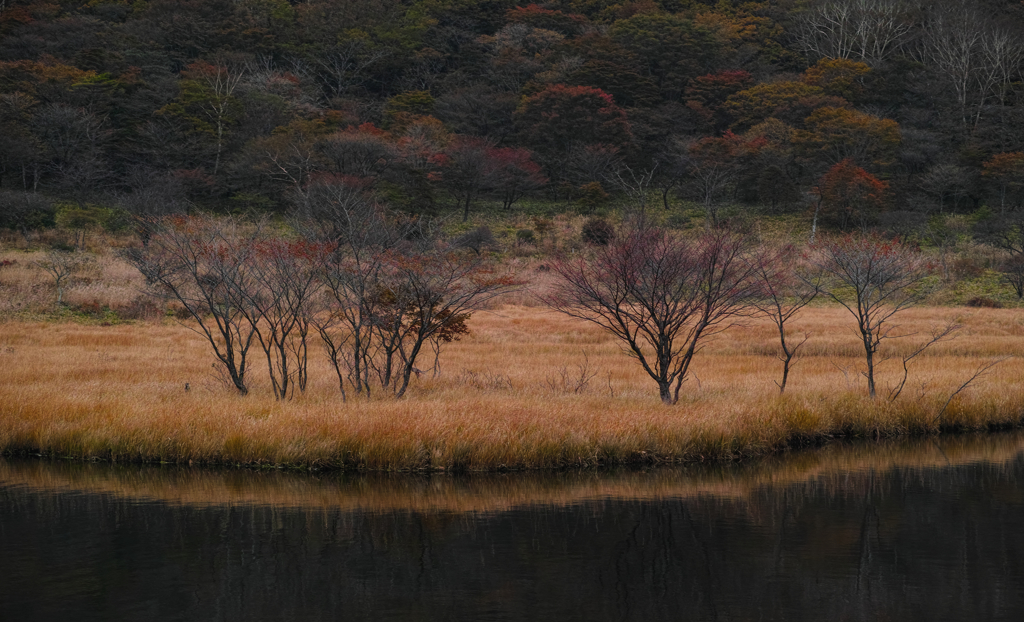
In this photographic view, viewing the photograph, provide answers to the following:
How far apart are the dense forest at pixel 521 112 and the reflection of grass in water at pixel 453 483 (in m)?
38.6

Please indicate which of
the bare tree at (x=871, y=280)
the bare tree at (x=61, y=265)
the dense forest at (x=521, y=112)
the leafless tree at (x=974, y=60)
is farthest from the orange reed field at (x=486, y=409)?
the leafless tree at (x=974, y=60)

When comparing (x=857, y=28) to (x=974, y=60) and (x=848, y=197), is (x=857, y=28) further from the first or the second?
(x=848, y=197)

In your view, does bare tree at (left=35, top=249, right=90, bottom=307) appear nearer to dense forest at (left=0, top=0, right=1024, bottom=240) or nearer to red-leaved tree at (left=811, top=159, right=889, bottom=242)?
dense forest at (left=0, top=0, right=1024, bottom=240)

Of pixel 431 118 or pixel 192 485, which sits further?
pixel 431 118

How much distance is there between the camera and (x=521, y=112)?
75.4 metres

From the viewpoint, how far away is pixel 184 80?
7356cm

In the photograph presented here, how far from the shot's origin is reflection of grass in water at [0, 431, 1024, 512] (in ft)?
48.8

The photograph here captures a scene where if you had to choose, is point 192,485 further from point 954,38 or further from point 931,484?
point 954,38

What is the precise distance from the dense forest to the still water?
40.1 m

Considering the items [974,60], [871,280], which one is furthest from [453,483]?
[974,60]

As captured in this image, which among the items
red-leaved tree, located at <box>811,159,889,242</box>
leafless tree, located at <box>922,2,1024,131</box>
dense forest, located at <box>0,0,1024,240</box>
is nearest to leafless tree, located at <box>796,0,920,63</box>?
dense forest, located at <box>0,0,1024,240</box>

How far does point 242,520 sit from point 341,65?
84.3 metres

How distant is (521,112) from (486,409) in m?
60.5

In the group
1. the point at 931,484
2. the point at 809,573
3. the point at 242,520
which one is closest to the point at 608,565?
the point at 809,573
